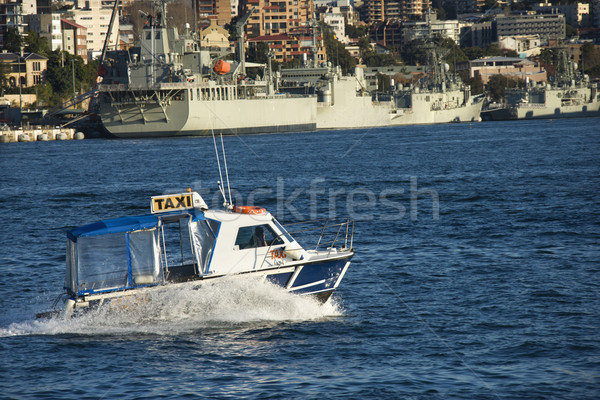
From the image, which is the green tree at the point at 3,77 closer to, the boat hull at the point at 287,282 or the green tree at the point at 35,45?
the green tree at the point at 35,45

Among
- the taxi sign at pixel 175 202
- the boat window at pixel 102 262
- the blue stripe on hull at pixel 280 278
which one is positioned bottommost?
the blue stripe on hull at pixel 280 278

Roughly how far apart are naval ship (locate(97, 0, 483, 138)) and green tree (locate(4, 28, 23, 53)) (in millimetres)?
39834

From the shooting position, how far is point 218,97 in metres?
120

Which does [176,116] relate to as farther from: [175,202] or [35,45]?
[175,202]

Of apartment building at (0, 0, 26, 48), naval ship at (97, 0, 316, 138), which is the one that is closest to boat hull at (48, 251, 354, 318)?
naval ship at (97, 0, 316, 138)

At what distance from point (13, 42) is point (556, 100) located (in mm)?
111853

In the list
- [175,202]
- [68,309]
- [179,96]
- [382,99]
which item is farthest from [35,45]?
[68,309]

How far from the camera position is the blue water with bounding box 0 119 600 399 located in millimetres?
16156

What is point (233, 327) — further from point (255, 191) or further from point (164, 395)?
point (255, 191)

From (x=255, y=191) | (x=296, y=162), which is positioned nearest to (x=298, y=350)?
(x=255, y=191)

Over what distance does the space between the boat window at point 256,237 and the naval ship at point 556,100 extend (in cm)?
14749

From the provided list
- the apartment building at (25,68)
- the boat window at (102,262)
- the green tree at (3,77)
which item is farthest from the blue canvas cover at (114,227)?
the apartment building at (25,68)

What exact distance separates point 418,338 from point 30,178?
1864 inches

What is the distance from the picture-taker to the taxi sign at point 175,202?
62.8 feet
